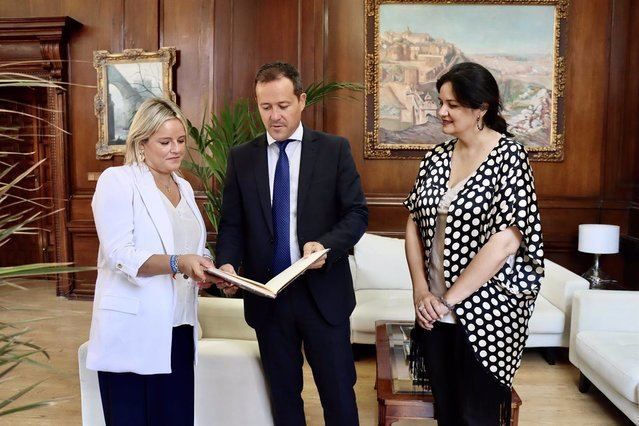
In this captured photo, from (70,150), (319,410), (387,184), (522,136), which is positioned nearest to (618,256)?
(522,136)

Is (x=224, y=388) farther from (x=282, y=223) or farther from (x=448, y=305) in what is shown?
(x=448, y=305)

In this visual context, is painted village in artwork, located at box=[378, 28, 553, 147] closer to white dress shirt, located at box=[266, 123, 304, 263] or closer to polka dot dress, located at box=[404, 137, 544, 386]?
white dress shirt, located at box=[266, 123, 304, 263]

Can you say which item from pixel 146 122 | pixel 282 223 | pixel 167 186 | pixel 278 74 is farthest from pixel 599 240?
pixel 146 122

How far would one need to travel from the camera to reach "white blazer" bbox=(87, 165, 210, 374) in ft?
6.45

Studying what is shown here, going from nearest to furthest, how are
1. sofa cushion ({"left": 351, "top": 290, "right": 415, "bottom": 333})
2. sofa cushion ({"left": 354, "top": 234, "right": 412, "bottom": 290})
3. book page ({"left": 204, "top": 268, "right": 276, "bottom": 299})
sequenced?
1. book page ({"left": 204, "top": 268, "right": 276, "bottom": 299})
2. sofa cushion ({"left": 351, "top": 290, "right": 415, "bottom": 333})
3. sofa cushion ({"left": 354, "top": 234, "right": 412, "bottom": 290})

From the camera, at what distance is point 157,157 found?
206 centimetres

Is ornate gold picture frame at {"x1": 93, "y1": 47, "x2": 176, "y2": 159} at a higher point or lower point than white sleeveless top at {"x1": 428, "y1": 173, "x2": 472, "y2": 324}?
higher

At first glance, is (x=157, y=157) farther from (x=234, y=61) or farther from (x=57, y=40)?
(x=57, y=40)

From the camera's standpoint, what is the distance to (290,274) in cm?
190

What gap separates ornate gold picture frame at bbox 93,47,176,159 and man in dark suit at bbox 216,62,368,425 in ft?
13.0

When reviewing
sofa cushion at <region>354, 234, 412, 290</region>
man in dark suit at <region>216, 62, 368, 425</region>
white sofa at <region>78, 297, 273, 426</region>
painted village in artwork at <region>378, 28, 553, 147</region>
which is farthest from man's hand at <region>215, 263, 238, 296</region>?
painted village in artwork at <region>378, 28, 553, 147</region>

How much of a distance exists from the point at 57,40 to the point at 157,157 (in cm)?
496

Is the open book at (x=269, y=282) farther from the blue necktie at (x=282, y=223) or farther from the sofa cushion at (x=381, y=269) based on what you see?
the sofa cushion at (x=381, y=269)

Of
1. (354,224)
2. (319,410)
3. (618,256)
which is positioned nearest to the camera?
(354,224)
